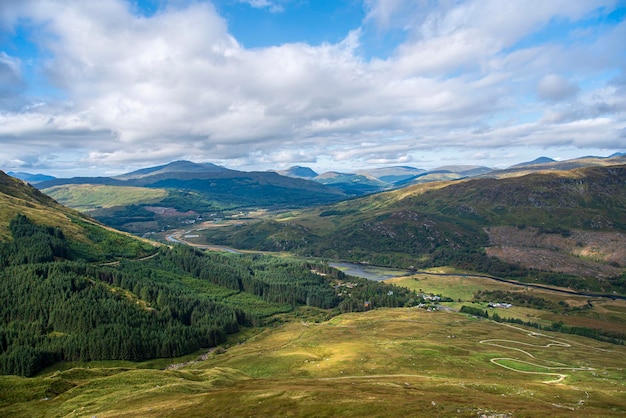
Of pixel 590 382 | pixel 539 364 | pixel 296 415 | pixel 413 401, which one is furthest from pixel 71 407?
pixel 539 364

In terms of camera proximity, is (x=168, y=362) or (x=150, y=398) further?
(x=168, y=362)

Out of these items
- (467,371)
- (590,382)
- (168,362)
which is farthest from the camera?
(168,362)

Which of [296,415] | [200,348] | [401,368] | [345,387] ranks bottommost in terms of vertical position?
[200,348]

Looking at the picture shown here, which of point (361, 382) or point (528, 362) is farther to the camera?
point (528, 362)

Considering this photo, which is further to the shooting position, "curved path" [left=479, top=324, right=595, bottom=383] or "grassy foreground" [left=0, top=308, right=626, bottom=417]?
"curved path" [left=479, top=324, right=595, bottom=383]

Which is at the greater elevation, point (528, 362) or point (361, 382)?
point (361, 382)

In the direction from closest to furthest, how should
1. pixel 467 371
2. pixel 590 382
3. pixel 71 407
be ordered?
pixel 71 407 < pixel 590 382 < pixel 467 371

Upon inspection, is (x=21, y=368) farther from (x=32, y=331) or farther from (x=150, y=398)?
(x=150, y=398)

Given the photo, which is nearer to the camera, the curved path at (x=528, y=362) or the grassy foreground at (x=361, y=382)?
the grassy foreground at (x=361, y=382)
